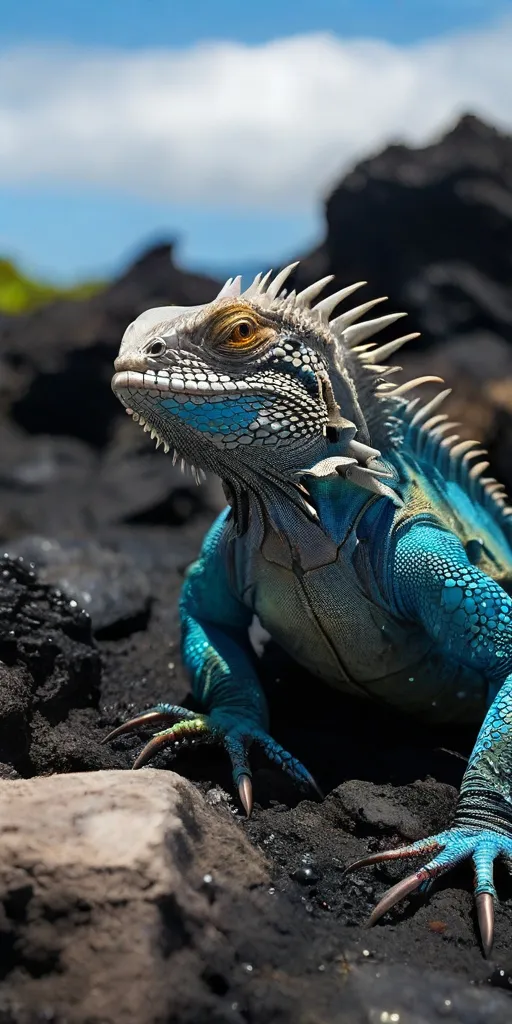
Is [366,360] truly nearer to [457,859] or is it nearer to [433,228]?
[457,859]

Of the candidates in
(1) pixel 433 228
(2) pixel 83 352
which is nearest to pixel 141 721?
(2) pixel 83 352

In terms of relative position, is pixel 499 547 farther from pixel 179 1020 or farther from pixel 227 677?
pixel 179 1020

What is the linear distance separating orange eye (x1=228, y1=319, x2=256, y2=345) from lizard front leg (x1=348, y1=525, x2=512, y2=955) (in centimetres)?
96

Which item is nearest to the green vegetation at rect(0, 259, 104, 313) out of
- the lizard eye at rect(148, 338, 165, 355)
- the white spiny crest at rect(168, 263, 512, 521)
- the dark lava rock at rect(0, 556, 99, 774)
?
the dark lava rock at rect(0, 556, 99, 774)

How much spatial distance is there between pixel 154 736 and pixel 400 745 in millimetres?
1067

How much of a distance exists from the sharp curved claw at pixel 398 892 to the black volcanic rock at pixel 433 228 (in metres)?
10.3

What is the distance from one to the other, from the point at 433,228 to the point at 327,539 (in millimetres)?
10089

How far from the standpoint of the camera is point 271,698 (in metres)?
4.59

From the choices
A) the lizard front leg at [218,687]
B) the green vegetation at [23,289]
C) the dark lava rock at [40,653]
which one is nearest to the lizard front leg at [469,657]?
the lizard front leg at [218,687]

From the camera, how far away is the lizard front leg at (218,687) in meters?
3.75

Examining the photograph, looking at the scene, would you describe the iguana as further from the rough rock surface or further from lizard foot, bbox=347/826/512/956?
the rough rock surface

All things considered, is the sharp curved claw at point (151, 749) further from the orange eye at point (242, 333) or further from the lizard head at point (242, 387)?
the orange eye at point (242, 333)

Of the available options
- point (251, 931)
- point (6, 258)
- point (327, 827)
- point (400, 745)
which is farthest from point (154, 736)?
point (6, 258)

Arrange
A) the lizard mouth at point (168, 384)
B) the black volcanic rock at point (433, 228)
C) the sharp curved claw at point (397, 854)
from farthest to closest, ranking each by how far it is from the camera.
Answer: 1. the black volcanic rock at point (433, 228)
2. the lizard mouth at point (168, 384)
3. the sharp curved claw at point (397, 854)
